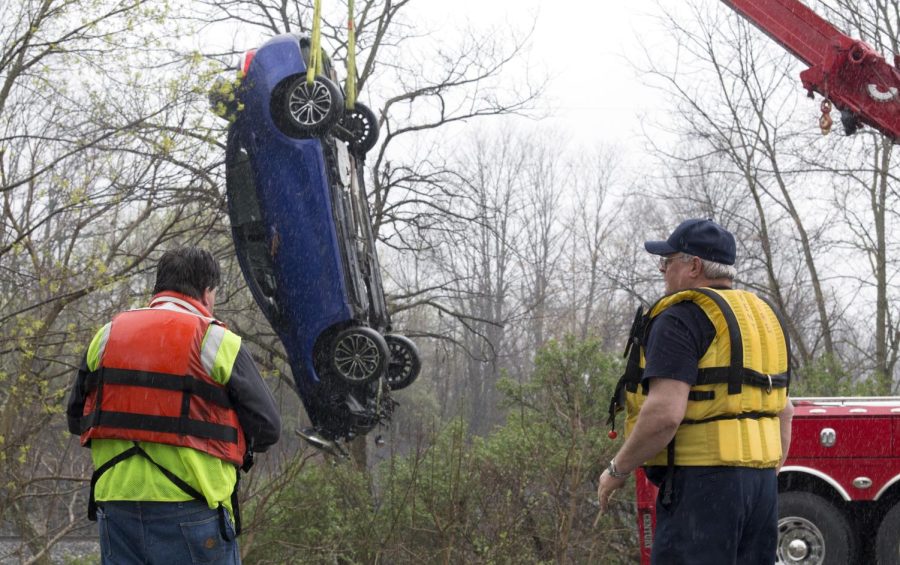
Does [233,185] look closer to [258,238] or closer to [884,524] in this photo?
[258,238]

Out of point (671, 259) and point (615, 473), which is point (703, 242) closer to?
point (671, 259)

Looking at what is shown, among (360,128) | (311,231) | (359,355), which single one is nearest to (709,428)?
(359,355)

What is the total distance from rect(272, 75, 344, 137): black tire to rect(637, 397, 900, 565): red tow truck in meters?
3.51

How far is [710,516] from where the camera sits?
3.38m

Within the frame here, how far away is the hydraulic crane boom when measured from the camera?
297 inches

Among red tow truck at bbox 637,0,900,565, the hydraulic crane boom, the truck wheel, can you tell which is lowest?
the truck wheel

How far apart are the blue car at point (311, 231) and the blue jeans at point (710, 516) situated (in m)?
3.53

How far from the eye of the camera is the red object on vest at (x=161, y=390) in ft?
11.2

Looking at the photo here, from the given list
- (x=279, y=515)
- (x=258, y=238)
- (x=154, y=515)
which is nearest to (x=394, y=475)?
(x=279, y=515)

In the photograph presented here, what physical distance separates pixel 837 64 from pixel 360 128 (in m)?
3.44

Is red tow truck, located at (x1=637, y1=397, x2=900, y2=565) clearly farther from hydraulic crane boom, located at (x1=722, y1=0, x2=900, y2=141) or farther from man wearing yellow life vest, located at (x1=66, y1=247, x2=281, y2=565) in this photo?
man wearing yellow life vest, located at (x1=66, y1=247, x2=281, y2=565)

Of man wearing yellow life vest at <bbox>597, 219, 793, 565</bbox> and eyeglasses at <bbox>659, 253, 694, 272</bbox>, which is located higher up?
eyeglasses at <bbox>659, 253, 694, 272</bbox>

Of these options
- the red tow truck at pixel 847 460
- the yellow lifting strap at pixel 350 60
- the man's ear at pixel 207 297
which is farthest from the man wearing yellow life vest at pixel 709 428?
the red tow truck at pixel 847 460

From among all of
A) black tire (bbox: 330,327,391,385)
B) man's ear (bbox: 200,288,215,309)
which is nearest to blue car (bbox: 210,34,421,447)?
black tire (bbox: 330,327,391,385)
